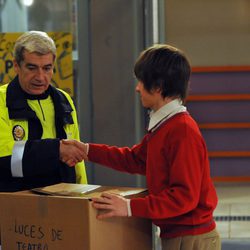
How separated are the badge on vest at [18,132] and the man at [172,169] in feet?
1.72

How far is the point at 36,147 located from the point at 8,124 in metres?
0.18

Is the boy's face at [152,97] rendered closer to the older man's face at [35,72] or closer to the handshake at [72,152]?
the handshake at [72,152]

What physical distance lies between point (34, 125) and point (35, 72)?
216mm

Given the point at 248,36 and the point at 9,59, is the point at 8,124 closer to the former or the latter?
the point at 9,59

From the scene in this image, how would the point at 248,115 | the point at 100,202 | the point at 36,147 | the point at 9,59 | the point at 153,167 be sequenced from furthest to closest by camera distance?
the point at 248,115
the point at 9,59
the point at 36,147
the point at 153,167
the point at 100,202

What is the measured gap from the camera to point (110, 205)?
6.57ft

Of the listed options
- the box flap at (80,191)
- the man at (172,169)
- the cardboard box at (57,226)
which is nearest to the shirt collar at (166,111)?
the man at (172,169)

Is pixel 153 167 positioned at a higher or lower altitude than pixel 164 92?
lower

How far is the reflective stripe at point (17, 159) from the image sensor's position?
2326 millimetres

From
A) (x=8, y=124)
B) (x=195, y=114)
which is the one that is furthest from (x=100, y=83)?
(x=195, y=114)

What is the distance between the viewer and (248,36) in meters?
7.90

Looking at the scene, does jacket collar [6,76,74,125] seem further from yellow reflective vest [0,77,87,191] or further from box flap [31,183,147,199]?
box flap [31,183,147,199]

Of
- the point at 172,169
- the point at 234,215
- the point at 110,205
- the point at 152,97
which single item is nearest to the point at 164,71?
the point at 152,97

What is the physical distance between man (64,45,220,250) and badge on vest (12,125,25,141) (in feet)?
1.72
